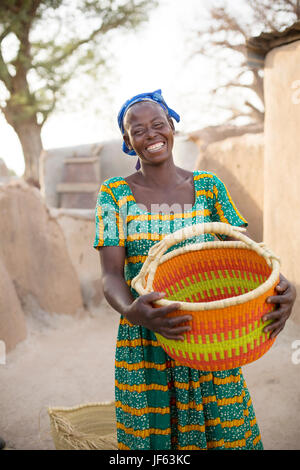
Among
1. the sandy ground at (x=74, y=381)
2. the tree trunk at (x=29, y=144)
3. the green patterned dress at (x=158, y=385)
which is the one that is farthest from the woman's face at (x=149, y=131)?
the tree trunk at (x=29, y=144)

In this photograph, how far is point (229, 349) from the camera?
3.71 ft

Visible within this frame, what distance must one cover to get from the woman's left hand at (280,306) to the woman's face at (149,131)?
0.59m

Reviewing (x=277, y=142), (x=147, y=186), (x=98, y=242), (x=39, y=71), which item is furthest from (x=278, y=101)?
(x=39, y=71)

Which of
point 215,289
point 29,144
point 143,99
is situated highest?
point 29,144

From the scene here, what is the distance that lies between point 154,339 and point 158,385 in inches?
5.7

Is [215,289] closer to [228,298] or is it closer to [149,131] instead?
[228,298]

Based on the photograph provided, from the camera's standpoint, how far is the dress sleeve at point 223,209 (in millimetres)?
1508

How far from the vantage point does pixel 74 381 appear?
346 cm

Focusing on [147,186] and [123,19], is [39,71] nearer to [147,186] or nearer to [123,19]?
[123,19]

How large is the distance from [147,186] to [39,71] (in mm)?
12121

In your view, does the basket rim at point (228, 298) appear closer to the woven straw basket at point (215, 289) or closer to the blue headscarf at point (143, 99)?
the woven straw basket at point (215, 289)

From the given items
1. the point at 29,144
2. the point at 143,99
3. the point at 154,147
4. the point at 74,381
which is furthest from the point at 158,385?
the point at 29,144

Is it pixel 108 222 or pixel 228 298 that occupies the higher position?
pixel 108 222

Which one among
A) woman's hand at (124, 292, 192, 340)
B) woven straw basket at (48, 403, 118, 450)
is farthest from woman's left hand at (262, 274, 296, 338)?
woven straw basket at (48, 403, 118, 450)
